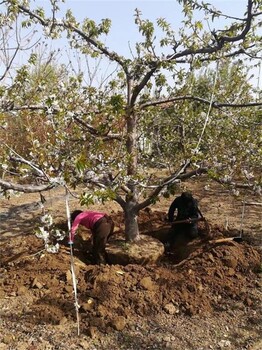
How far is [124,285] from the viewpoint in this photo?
4188 mm

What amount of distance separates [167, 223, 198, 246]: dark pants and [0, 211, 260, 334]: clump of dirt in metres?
0.41

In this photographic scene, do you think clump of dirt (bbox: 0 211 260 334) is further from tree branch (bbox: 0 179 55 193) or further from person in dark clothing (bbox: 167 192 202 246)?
tree branch (bbox: 0 179 55 193)

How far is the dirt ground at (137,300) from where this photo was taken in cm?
353

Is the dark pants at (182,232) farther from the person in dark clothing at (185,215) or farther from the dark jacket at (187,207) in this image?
the dark jacket at (187,207)

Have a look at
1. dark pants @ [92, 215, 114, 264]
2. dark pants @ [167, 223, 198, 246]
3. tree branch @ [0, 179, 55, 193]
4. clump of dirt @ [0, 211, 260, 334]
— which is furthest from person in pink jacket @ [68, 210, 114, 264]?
tree branch @ [0, 179, 55, 193]

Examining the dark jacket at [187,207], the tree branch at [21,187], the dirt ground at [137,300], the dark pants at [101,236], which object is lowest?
the dirt ground at [137,300]

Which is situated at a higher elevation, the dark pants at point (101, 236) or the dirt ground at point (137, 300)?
the dark pants at point (101, 236)

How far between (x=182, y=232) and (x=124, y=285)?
2.02m

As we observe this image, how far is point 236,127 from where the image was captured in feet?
16.2

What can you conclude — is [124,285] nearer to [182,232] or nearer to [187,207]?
[182,232]

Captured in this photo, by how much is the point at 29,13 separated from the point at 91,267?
3.21 m

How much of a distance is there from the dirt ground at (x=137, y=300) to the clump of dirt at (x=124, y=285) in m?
0.01

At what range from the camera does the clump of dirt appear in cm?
384

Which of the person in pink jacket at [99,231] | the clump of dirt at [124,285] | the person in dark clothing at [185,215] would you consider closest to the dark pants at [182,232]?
the person in dark clothing at [185,215]
